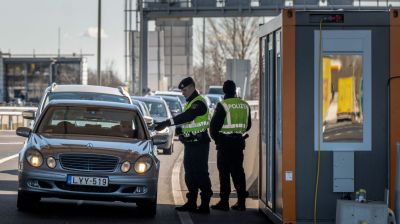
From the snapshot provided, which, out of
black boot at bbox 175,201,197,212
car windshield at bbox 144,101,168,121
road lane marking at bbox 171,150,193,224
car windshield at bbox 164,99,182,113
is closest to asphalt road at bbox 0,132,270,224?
road lane marking at bbox 171,150,193,224

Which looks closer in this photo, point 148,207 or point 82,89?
point 148,207

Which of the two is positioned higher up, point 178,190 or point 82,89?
point 82,89

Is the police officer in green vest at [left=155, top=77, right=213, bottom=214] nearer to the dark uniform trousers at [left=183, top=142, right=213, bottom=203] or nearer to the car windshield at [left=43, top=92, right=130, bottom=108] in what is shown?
the dark uniform trousers at [left=183, top=142, right=213, bottom=203]

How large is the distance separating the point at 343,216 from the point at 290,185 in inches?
32.0

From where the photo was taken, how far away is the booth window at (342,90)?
1202cm

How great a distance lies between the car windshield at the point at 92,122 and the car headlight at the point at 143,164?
2.71 feet

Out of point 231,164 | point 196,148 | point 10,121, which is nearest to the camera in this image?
point 196,148

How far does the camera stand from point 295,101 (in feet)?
39.6

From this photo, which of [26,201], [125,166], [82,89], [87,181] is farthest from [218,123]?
[82,89]

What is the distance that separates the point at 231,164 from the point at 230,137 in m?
0.39

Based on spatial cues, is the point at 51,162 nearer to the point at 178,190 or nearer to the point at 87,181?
the point at 87,181

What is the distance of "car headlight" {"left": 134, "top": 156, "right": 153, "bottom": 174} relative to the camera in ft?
44.3

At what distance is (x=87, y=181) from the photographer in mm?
13188

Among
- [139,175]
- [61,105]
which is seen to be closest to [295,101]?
[139,175]
